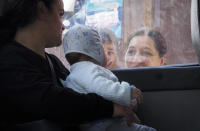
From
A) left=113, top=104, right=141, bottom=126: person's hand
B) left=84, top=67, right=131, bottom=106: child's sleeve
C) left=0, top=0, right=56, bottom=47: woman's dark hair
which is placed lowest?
left=113, top=104, right=141, bottom=126: person's hand

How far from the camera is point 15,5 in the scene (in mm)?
1290

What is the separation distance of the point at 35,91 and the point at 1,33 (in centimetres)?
31

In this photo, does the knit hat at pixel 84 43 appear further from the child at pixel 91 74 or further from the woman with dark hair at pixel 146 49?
the woman with dark hair at pixel 146 49

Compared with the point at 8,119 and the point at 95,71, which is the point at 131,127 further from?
the point at 8,119

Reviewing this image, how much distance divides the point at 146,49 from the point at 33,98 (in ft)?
4.79

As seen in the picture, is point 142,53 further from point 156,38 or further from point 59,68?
point 59,68

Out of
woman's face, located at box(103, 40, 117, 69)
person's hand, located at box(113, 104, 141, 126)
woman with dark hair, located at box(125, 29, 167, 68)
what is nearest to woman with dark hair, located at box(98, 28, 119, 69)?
woman's face, located at box(103, 40, 117, 69)

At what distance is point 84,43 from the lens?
1428mm

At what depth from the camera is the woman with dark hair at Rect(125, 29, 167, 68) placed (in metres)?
2.27

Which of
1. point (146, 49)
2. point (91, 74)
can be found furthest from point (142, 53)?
point (91, 74)

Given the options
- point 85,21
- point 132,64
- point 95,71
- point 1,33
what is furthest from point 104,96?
point 85,21

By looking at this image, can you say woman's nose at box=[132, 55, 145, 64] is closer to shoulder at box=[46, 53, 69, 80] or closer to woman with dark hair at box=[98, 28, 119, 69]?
woman with dark hair at box=[98, 28, 119, 69]

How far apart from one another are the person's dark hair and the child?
1.11 meters

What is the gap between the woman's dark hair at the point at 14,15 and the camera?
1294mm
